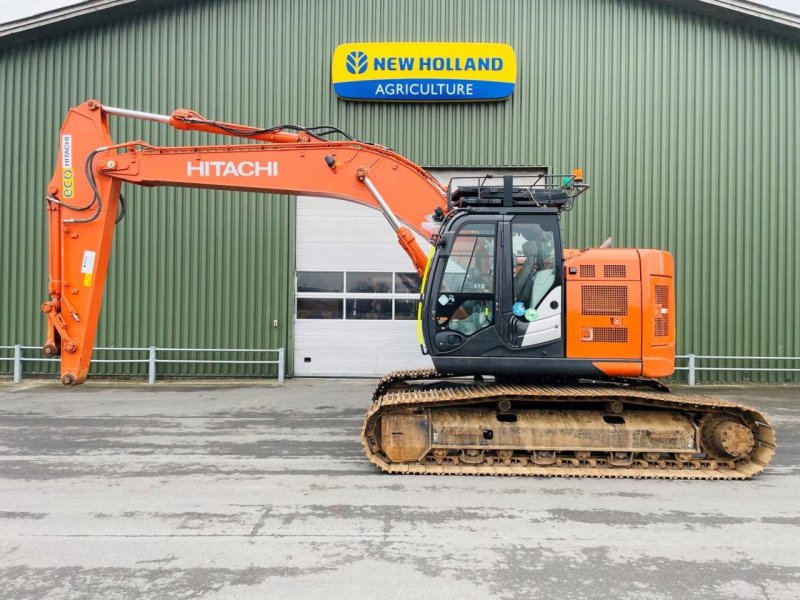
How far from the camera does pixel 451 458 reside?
5898 millimetres

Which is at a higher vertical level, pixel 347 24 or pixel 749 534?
pixel 347 24

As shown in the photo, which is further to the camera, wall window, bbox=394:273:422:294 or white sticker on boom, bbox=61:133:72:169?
wall window, bbox=394:273:422:294

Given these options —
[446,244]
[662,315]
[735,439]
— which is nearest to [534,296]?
[446,244]

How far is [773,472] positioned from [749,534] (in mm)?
2102

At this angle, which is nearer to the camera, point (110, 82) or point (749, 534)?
point (749, 534)

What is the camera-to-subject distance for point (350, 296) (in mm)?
12445

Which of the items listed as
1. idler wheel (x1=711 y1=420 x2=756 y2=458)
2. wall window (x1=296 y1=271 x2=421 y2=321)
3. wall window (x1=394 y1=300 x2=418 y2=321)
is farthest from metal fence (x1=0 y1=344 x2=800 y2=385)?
idler wheel (x1=711 y1=420 x2=756 y2=458)

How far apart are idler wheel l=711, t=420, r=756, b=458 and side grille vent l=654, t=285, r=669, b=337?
1.16 metres

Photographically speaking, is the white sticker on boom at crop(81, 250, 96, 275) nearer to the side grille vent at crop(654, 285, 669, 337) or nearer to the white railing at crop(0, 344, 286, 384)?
the white railing at crop(0, 344, 286, 384)

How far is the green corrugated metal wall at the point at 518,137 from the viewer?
481 inches

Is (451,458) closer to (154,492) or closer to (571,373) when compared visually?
(571,373)

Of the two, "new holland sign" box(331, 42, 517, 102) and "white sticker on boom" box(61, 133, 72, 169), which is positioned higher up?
"new holland sign" box(331, 42, 517, 102)

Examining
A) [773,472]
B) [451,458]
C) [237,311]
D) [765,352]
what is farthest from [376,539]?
[765,352]

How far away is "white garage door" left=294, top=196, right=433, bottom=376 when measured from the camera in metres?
12.4
